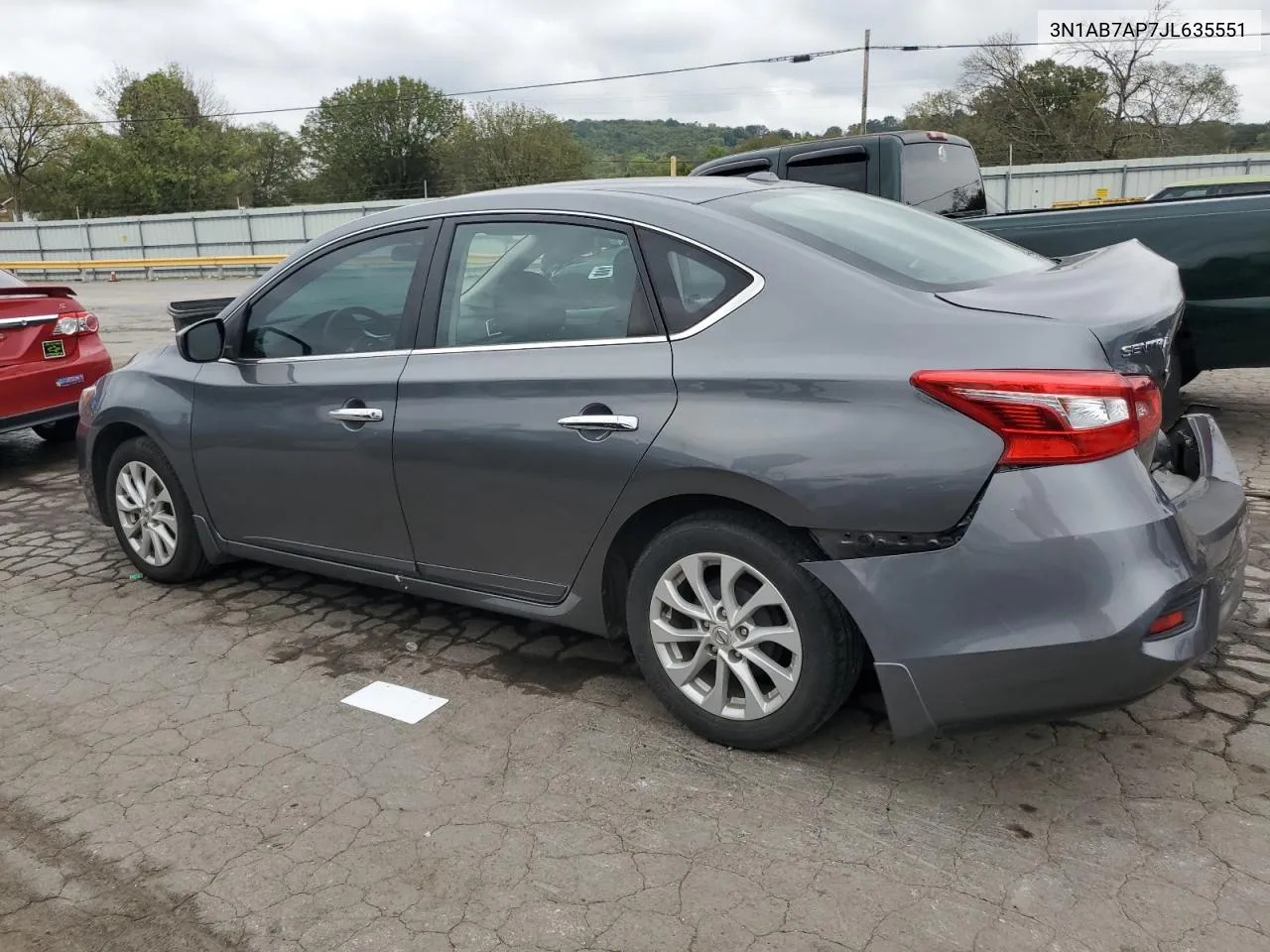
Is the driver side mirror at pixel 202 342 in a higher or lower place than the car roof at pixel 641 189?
lower

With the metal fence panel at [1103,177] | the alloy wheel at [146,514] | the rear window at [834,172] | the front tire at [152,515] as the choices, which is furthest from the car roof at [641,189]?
the metal fence panel at [1103,177]

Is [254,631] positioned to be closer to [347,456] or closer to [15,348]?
[347,456]

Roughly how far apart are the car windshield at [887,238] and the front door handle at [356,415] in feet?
4.62

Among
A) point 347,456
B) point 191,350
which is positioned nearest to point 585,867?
point 347,456

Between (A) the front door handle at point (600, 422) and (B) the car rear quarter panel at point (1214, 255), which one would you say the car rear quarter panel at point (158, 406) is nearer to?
(A) the front door handle at point (600, 422)

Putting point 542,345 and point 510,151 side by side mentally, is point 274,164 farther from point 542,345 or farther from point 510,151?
point 542,345

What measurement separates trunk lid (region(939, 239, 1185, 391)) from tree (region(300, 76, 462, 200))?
73.5 m

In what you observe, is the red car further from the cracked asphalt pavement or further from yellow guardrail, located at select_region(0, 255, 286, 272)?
yellow guardrail, located at select_region(0, 255, 286, 272)

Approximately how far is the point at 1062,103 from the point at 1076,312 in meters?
50.2

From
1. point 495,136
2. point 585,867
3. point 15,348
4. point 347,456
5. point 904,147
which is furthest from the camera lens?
point 495,136

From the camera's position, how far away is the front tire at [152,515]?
456 centimetres

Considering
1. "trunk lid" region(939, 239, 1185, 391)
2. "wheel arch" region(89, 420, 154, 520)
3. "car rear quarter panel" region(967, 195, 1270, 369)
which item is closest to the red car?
"wheel arch" region(89, 420, 154, 520)

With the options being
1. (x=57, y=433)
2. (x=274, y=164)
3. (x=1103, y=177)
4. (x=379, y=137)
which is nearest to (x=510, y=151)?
(x=379, y=137)

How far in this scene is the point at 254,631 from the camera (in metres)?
4.20
